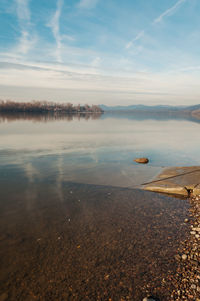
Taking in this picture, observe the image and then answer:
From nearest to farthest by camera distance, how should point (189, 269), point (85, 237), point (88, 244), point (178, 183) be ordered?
point (189, 269) < point (88, 244) < point (85, 237) < point (178, 183)

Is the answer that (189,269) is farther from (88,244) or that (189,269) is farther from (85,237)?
(85,237)

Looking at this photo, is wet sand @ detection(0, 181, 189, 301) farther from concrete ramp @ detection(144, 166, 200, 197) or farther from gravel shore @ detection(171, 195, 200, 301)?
concrete ramp @ detection(144, 166, 200, 197)

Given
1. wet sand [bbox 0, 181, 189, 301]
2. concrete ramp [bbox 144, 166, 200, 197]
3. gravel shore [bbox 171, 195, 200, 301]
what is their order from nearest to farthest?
gravel shore [bbox 171, 195, 200, 301], wet sand [bbox 0, 181, 189, 301], concrete ramp [bbox 144, 166, 200, 197]

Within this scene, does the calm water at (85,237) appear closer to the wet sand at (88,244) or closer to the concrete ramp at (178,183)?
the wet sand at (88,244)

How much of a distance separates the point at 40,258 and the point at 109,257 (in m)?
3.15

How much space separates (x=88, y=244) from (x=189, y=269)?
4576 mm

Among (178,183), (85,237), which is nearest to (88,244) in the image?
(85,237)

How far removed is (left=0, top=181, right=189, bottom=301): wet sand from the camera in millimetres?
6715

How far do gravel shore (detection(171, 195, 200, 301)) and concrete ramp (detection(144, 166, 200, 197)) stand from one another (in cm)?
452

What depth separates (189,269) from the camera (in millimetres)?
7094

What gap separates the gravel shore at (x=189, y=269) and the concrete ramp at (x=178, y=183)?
452cm

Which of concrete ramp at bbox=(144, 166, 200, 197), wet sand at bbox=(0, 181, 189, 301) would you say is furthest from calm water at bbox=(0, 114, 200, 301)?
concrete ramp at bbox=(144, 166, 200, 197)

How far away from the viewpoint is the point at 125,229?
10.2 metres

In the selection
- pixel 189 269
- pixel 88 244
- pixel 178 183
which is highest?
pixel 178 183
